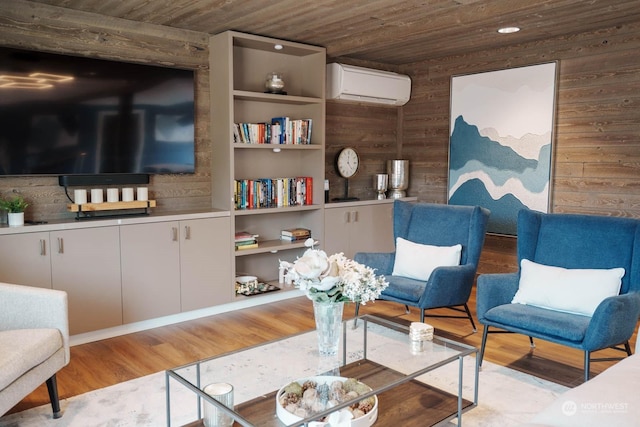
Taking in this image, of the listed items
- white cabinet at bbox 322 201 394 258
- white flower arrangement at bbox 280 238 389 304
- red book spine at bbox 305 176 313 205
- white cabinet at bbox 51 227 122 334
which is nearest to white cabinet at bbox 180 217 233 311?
white cabinet at bbox 51 227 122 334

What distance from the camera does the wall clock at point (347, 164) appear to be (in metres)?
5.34

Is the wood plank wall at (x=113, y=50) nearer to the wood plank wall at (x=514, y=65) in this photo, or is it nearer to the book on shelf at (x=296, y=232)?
the wood plank wall at (x=514, y=65)

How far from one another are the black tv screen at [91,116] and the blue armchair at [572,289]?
258 cm

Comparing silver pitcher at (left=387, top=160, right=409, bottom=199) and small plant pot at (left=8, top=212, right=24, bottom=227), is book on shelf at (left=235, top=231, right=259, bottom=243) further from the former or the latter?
silver pitcher at (left=387, top=160, right=409, bottom=199)

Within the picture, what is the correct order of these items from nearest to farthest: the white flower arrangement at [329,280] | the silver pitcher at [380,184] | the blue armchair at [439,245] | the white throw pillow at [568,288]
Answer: the white flower arrangement at [329,280]
the white throw pillow at [568,288]
the blue armchair at [439,245]
the silver pitcher at [380,184]

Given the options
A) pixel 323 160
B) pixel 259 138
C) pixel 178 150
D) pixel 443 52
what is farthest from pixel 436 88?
pixel 178 150

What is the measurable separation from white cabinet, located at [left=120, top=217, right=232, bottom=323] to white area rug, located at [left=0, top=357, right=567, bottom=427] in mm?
893

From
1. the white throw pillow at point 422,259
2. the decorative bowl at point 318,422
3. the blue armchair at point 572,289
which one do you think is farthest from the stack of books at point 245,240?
the decorative bowl at point 318,422

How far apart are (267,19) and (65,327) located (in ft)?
8.41

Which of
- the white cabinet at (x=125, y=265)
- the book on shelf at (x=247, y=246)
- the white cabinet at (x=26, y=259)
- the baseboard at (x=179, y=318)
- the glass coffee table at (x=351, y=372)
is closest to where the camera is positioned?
the glass coffee table at (x=351, y=372)

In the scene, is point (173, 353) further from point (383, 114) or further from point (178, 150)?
point (383, 114)

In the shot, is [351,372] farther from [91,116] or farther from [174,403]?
[91,116]

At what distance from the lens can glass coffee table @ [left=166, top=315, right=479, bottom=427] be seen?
2168 mm

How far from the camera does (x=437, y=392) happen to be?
99.4 inches
